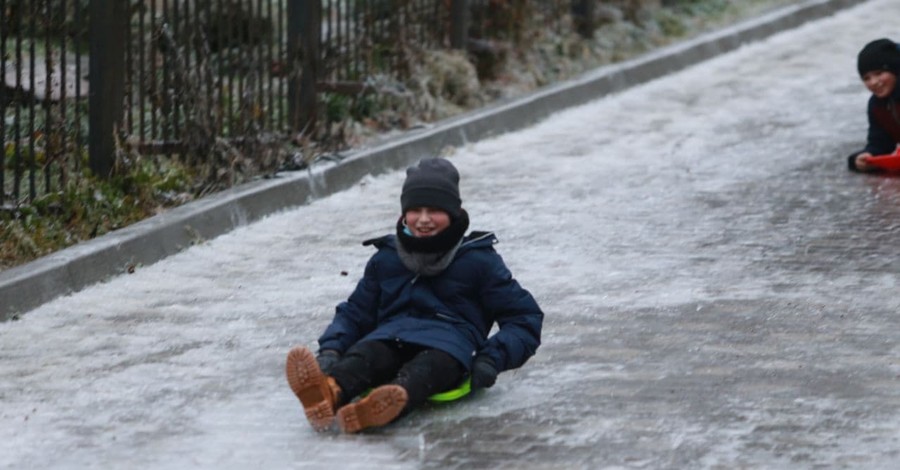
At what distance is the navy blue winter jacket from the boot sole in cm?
43

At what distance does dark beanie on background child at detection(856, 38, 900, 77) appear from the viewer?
10.2 meters

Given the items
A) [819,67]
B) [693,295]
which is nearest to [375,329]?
[693,295]

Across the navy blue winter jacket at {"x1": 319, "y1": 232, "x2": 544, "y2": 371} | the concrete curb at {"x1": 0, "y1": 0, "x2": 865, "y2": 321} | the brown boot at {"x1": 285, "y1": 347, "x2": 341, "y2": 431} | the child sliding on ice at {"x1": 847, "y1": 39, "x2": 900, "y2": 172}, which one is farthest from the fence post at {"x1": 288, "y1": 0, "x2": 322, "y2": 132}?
the brown boot at {"x1": 285, "y1": 347, "x2": 341, "y2": 431}

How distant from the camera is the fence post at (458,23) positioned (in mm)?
13070

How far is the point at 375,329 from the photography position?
607 cm

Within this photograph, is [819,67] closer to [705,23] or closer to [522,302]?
[705,23]

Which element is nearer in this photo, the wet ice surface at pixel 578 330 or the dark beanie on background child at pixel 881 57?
the wet ice surface at pixel 578 330

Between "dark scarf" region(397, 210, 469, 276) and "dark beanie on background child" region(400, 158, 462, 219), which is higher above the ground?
"dark beanie on background child" region(400, 158, 462, 219)

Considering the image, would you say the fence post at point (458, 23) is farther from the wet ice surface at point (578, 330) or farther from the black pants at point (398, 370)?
the black pants at point (398, 370)

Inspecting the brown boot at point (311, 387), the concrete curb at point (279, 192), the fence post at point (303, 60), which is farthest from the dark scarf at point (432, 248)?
the fence post at point (303, 60)

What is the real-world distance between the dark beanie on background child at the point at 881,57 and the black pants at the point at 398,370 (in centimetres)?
518

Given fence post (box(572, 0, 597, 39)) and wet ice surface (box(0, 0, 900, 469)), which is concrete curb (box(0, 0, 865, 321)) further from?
fence post (box(572, 0, 597, 39))

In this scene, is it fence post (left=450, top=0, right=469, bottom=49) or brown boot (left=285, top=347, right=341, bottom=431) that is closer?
brown boot (left=285, top=347, right=341, bottom=431)

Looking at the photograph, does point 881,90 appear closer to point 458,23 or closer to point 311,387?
point 458,23
